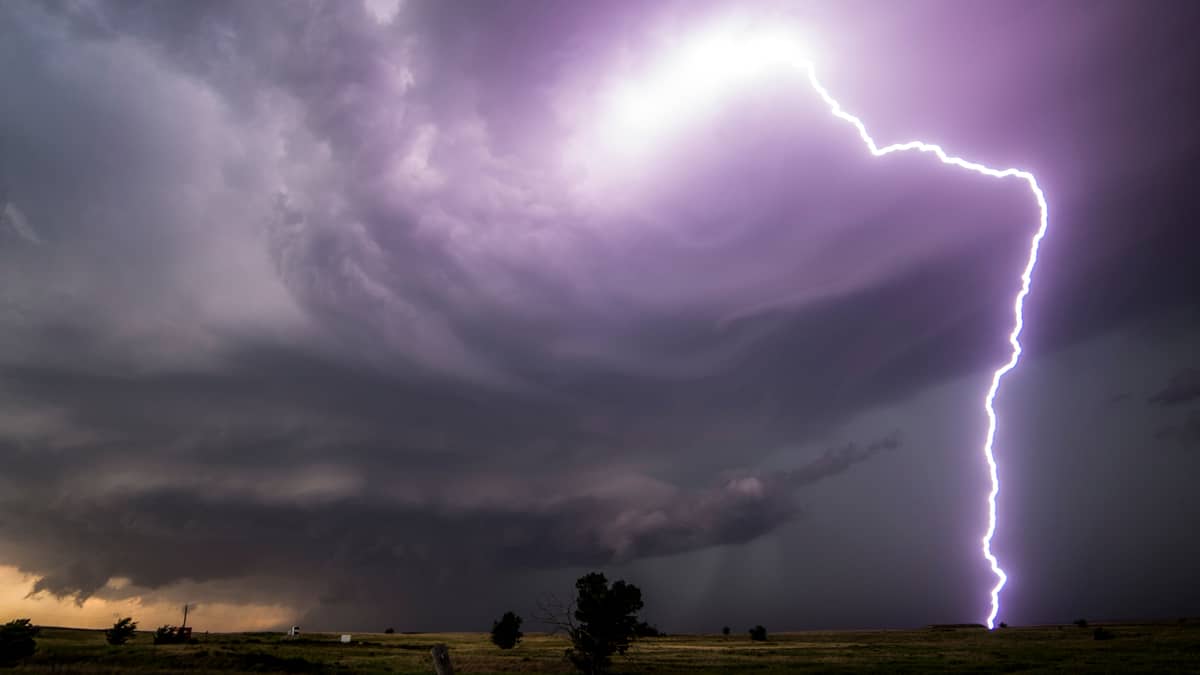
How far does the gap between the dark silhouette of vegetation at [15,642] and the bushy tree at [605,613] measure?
1407 inches

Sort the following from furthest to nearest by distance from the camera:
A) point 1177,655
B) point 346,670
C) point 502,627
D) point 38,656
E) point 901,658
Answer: point 502,627 → point 901,658 → point 1177,655 → point 346,670 → point 38,656

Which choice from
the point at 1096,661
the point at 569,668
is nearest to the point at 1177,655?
the point at 1096,661

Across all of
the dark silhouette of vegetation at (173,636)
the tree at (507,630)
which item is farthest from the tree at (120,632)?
the tree at (507,630)

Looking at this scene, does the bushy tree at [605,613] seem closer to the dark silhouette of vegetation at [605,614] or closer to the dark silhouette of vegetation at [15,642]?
the dark silhouette of vegetation at [605,614]

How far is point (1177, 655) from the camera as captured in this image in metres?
58.1

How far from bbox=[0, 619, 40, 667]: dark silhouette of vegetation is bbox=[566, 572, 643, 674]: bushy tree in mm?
35746

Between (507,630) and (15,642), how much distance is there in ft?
201

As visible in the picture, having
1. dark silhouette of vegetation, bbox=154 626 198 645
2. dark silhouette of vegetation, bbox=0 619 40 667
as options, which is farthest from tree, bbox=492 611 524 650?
dark silhouette of vegetation, bbox=0 619 40 667

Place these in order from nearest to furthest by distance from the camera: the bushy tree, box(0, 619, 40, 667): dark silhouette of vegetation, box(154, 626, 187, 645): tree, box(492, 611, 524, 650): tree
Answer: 1. box(0, 619, 40, 667): dark silhouette of vegetation
2. the bushy tree
3. box(154, 626, 187, 645): tree
4. box(492, 611, 524, 650): tree

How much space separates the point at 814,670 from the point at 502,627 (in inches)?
2041

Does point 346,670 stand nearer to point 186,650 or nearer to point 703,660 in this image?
point 186,650

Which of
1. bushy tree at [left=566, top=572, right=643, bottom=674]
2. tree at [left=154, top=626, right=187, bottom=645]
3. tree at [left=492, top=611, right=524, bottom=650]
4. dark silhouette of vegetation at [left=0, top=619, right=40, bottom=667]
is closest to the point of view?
dark silhouette of vegetation at [left=0, top=619, right=40, bottom=667]

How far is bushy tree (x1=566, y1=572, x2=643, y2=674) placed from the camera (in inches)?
2104

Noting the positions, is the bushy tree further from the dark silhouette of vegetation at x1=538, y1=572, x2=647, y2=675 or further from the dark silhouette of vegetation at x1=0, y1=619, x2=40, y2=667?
the dark silhouette of vegetation at x1=0, y1=619, x2=40, y2=667
